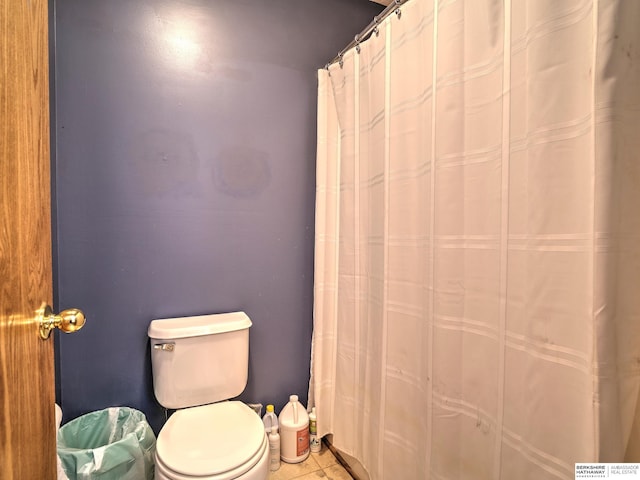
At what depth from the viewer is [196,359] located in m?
1.33

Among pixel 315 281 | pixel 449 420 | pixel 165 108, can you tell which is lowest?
pixel 449 420

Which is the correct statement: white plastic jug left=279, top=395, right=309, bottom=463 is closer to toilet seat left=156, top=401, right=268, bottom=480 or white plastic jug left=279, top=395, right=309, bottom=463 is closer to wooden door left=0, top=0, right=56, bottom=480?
toilet seat left=156, top=401, right=268, bottom=480

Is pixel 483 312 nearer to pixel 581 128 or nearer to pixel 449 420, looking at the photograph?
pixel 449 420

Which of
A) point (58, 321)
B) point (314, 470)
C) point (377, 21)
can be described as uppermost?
point (377, 21)

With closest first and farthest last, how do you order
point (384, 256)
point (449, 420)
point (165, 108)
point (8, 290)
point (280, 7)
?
point (8, 290) < point (449, 420) < point (384, 256) < point (165, 108) < point (280, 7)

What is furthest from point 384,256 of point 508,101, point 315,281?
point 508,101

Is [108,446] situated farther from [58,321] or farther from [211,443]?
[58,321]

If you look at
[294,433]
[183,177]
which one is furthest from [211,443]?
[183,177]

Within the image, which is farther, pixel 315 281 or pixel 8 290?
pixel 315 281

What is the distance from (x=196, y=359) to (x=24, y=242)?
37.6 inches

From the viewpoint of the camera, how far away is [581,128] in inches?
26.5

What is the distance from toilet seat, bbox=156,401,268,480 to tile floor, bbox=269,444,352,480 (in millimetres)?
456

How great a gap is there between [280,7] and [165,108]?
79cm

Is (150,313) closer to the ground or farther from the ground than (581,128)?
closer to the ground
